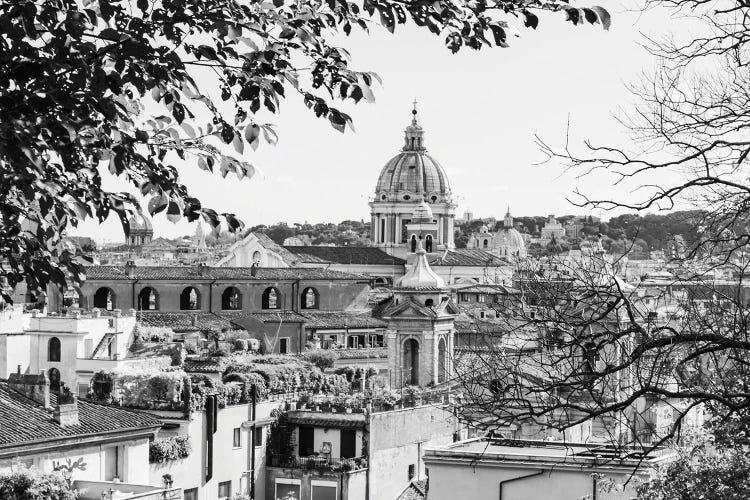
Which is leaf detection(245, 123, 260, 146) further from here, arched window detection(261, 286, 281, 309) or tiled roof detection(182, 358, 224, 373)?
arched window detection(261, 286, 281, 309)

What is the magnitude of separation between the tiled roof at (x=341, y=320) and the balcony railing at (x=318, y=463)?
30307mm

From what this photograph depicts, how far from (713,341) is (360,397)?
107 ft

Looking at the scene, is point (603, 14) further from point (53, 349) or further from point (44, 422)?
point (53, 349)

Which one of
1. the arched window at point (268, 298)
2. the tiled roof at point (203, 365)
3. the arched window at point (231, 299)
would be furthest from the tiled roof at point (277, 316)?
the tiled roof at point (203, 365)

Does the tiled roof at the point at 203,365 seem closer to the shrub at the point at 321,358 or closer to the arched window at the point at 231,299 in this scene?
the shrub at the point at 321,358

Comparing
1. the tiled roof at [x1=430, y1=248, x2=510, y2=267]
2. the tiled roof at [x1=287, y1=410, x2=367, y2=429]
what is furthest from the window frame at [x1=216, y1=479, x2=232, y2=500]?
the tiled roof at [x1=430, y1=248, x2=510, y2=267]

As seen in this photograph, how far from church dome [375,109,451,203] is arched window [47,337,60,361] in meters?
75.0

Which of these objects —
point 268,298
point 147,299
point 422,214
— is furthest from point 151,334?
point 422,214

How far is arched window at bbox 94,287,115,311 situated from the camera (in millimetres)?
69438

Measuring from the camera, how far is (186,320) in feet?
214

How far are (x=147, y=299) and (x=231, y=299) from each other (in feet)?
13.5

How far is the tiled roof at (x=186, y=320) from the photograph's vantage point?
205 ft

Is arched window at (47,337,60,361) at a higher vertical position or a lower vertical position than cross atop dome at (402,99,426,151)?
lower

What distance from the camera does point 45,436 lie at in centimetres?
2467
